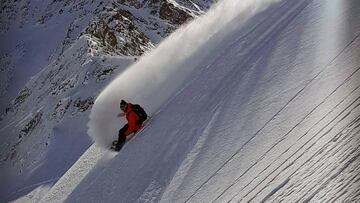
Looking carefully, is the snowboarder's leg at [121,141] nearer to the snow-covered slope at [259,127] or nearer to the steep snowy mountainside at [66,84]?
the snow-covered slope at [259,127]

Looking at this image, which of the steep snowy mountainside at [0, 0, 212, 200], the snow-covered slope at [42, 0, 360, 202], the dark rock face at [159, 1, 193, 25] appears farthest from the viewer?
the dark rock face at [159, 1, 193, 25]

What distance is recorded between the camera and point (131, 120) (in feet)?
35.9

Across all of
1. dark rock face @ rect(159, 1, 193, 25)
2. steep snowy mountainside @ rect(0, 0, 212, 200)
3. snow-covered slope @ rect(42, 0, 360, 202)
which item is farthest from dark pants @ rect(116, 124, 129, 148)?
dark rock face @ rect(159, 1, 193, 25)

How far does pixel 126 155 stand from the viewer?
997 cm

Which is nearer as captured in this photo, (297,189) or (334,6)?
(297,189)

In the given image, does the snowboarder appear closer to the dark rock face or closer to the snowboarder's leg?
the snowboarder's leg

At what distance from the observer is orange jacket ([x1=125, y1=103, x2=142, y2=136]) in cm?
1085

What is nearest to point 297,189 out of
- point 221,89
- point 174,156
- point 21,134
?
point 174,156

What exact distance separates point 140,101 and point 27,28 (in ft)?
170

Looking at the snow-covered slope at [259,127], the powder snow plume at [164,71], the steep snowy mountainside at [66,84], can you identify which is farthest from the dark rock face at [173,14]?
the snow-covered slope at [259,127]

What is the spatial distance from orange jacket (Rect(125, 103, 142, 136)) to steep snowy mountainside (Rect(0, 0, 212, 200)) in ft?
24.7

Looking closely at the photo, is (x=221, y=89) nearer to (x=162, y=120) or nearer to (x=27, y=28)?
(x=162, y=120)

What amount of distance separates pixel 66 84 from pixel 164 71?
1624 cm

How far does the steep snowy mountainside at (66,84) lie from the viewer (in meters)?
21.5
